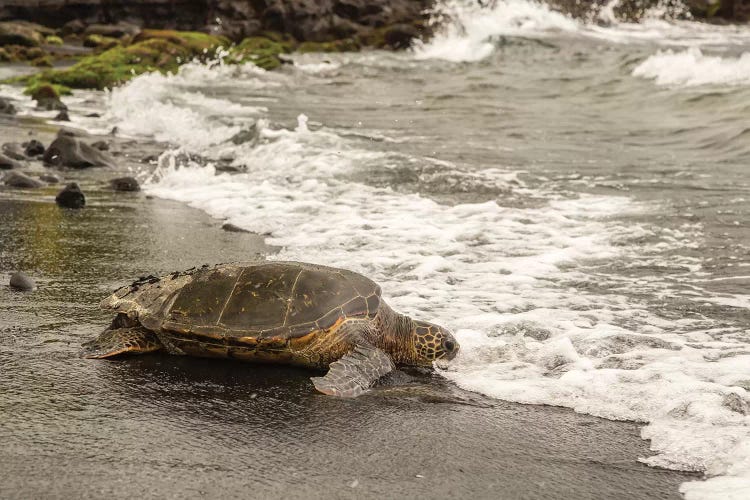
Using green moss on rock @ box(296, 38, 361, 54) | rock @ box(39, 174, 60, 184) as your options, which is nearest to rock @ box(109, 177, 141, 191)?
rock @ box(39, 174, 60, 184)

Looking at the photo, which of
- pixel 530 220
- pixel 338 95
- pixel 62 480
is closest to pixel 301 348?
pixel 62 480

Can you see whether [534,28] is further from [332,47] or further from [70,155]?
[70,155]

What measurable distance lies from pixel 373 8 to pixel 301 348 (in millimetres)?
49288

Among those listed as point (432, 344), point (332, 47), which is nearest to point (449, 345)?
point (432, 344)

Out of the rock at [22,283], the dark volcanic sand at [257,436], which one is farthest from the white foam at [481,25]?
the dark volcanic sand at [257,436]

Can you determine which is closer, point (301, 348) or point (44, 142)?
point (301, 348)

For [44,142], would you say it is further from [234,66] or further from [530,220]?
[234,66]

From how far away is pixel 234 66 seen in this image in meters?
29.9

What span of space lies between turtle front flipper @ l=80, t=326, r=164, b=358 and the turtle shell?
176mm

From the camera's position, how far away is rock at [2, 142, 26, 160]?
35.9 ft

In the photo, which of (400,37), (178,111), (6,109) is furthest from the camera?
(400,37)

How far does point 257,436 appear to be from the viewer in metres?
3.53

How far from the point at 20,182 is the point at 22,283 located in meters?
4.25

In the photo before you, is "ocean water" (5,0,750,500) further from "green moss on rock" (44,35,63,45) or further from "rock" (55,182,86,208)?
"green moss on rock" (44,35,63,45)
